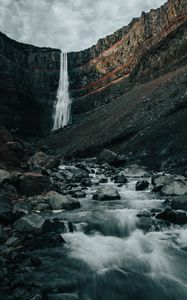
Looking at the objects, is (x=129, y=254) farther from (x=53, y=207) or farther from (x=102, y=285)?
(x=53, y=207)

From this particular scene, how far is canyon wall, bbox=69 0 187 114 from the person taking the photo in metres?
51.2

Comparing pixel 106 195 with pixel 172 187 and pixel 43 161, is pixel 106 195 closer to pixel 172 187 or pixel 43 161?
pixel 172 187

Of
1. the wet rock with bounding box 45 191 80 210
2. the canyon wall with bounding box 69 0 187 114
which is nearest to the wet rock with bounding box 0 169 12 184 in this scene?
the wet rock with bounding box 45 191 80 210

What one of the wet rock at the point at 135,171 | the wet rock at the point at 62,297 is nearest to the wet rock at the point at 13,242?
the wet rock at the point at 62,297

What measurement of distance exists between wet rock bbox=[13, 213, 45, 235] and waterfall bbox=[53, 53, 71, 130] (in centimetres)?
6345

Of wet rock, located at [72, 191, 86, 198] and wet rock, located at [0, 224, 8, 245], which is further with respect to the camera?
wet rock, located at [72, 191, 86, 198]

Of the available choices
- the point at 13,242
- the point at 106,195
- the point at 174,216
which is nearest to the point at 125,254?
the point at 174,216

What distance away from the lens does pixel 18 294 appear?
6.37 meters

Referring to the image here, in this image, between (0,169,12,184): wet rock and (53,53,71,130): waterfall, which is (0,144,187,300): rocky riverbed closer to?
(0,169,12,184): wet rock

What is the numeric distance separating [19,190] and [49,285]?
714cm

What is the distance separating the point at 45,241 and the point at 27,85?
7029 cm

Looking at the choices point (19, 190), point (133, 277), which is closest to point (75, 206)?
point (19, 190)

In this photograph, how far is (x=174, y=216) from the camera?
1056 cm

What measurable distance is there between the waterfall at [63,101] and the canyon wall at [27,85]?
122cm
